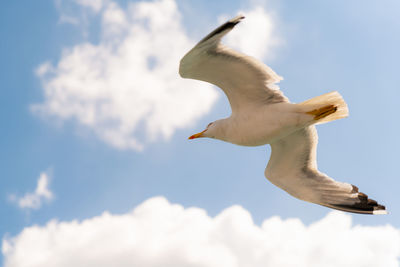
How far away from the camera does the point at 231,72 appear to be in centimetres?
752

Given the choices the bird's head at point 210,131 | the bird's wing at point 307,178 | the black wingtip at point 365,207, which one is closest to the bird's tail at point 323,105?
the bird's wing at point 307,178

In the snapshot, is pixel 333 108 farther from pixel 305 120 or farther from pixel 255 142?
pixel 255 142

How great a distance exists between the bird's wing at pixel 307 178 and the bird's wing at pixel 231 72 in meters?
1.21

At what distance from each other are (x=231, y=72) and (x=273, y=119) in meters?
1.11

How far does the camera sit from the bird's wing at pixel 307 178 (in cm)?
862

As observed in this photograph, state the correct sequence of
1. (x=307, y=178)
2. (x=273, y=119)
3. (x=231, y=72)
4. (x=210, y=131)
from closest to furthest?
1. (x=231, y=72)
2. (x=273, y=119)
3. (x=210, y=131)
4. (x=307, y=178)

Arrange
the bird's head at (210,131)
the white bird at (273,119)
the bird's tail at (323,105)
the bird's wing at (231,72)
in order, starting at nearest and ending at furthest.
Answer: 1. the bird's wing at (231,72)
2. the white bird at (273,119)
3. the bird's tail at (323,105)
4. the bird's head at (210,131)

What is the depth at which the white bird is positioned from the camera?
23.7 ft

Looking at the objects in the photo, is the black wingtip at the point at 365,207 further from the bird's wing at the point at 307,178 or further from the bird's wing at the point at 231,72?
the bird's wing at the point at 231,72

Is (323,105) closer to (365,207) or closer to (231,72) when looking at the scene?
(231,72)

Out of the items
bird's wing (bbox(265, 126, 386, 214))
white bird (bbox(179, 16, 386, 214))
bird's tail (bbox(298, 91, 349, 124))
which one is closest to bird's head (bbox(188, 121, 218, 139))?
white bird (bbox(179, 16, 386, 214))

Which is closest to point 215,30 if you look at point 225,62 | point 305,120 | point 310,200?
point 225,62

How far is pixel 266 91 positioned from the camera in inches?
309

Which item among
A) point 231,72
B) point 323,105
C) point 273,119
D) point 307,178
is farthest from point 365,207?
point 231,72
